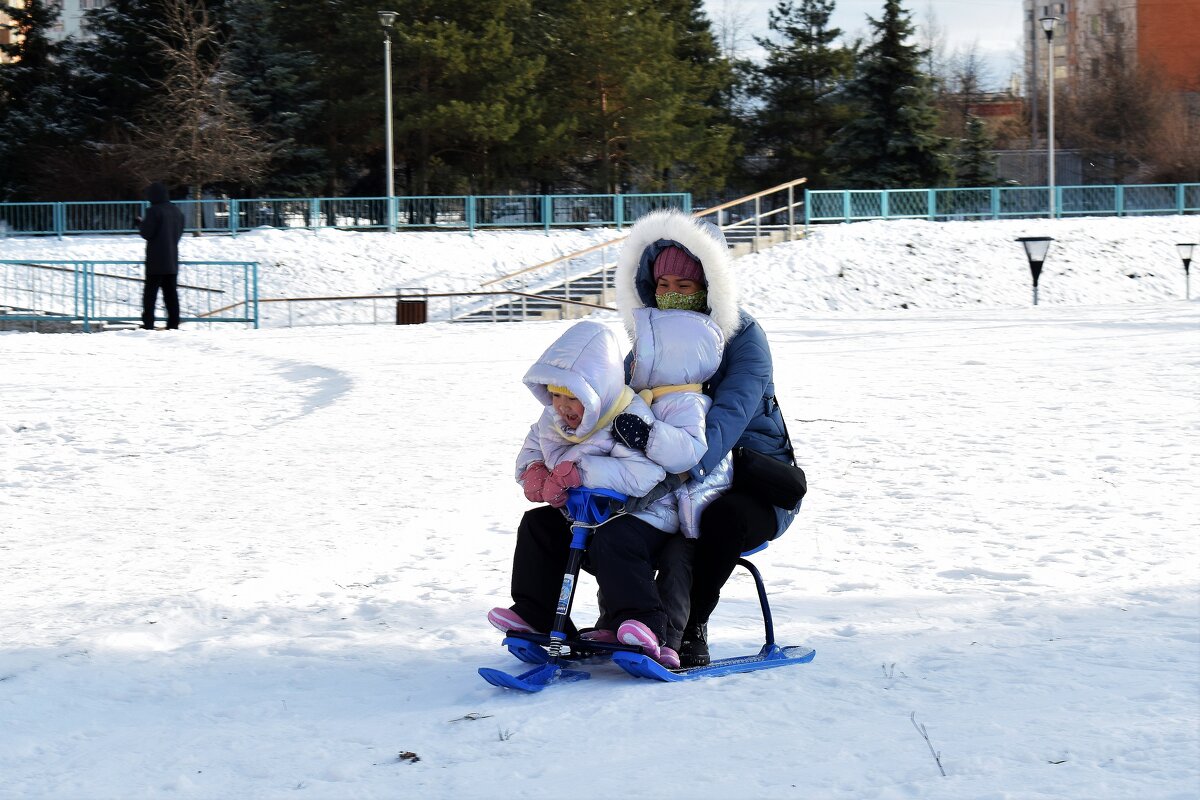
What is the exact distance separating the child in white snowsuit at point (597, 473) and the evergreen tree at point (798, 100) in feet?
147

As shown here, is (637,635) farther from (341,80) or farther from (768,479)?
(341,80)

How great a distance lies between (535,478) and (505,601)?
142 centimetres

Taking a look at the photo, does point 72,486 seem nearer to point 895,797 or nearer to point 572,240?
point 895,797

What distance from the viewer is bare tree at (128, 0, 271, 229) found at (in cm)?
3594

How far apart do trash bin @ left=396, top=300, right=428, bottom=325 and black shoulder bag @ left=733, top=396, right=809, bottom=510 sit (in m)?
20.9

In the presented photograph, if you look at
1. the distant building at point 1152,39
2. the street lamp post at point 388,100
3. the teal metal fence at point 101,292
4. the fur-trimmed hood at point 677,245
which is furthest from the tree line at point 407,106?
the fur-trimmed hood at point 677,245

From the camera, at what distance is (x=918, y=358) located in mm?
16250

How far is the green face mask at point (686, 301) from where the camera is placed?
15.3 ft

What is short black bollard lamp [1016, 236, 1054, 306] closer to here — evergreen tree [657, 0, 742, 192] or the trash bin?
the trash bin

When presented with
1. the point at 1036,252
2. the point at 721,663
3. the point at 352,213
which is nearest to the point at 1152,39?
the point at 1036,252

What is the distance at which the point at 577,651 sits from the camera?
4457 millimetres

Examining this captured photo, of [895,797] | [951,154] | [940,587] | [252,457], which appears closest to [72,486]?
[252,457]

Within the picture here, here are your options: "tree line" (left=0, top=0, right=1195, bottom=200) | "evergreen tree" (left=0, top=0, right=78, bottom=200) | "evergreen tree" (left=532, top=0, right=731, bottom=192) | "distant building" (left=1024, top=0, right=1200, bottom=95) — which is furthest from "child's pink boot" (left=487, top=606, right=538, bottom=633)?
"distant building" (left=1024, top=0, right=1200, bottom=95)

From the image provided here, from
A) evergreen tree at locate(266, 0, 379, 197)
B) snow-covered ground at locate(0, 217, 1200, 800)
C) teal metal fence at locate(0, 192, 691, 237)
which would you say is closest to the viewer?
snow-covered ground at locate(0, 217, 1200, 800)
